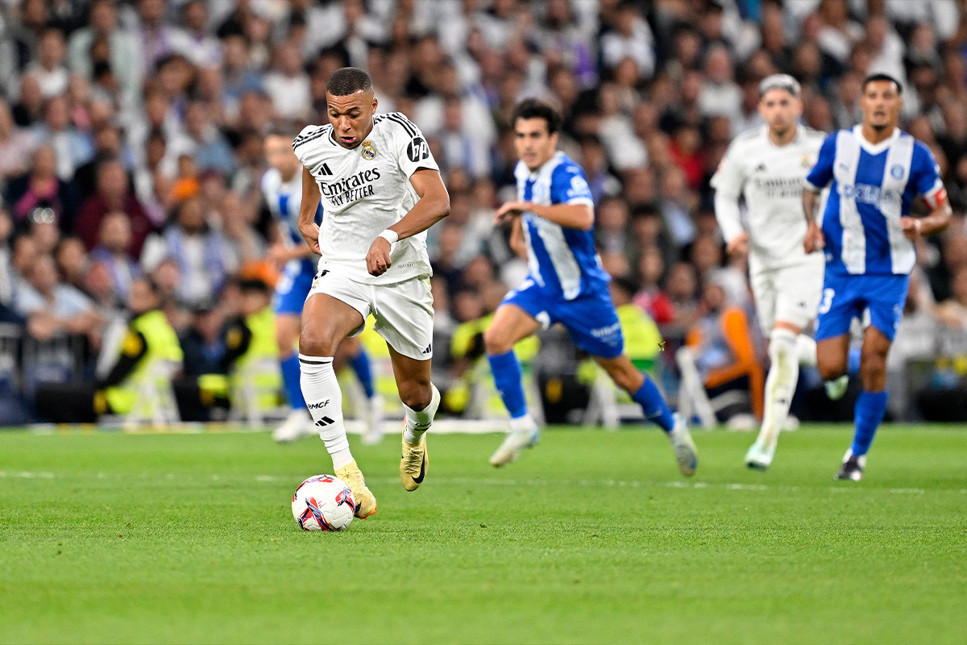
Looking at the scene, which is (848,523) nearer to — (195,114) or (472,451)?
(472,451)

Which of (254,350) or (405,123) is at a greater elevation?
(405,123)

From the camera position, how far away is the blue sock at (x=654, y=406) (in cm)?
1026

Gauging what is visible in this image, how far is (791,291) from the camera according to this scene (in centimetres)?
1148

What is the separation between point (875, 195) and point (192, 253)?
9.21 meters

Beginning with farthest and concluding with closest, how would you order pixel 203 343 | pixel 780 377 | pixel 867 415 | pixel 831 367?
pixel 203 343 → pixel 780 377 → pixel 831 367 → pixel 867 415

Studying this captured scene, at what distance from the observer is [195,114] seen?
17.4 m

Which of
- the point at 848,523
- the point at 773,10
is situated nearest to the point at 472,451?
the point at 848,523

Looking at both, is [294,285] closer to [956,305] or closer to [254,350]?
[254,350]

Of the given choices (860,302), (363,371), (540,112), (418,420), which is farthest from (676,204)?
(418,420)

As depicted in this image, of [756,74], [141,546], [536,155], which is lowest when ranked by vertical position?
[141,546]

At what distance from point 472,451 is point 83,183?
20.9 ft

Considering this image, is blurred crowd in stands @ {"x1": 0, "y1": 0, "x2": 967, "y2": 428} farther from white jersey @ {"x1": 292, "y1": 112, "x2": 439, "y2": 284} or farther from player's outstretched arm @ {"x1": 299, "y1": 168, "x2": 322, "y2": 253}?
white jersey @ {"x1": 292, "y1": 112, "x2": 439, "y2": 284}

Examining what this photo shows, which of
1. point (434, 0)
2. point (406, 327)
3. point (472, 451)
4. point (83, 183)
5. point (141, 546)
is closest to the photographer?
point (141, 546)

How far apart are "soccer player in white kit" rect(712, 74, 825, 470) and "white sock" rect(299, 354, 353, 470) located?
186 inches
